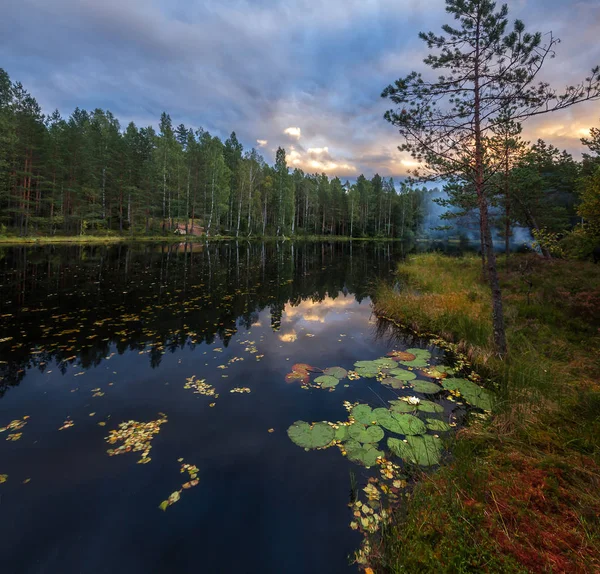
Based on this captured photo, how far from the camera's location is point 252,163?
59.9 metres

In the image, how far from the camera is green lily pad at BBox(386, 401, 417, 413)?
6027 millimetres

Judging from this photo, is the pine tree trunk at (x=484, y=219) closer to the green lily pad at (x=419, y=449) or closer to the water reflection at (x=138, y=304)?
the green lily pad at (x=419, y=449)

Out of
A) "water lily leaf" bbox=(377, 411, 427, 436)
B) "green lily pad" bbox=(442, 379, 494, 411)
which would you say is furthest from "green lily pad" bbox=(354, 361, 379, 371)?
"water lily leaf" bbox=(377, 411, 427, 436)

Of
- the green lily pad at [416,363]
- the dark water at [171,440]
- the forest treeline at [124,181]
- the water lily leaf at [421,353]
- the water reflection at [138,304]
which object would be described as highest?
the forest treeline at [124,181]

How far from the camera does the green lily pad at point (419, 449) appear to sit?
15.1ft

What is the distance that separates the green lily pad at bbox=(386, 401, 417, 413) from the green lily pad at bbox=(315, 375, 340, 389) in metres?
1.57

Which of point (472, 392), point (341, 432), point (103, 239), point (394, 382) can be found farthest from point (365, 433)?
point (103, 239)

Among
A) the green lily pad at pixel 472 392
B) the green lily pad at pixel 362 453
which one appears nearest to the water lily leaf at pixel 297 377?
the green lily pad at pixel 362 453

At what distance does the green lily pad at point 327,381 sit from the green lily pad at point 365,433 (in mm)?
1789

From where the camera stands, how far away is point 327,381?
24.7ft

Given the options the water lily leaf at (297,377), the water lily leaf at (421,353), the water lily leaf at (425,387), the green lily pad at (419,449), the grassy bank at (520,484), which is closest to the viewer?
the grassy bank at (520,484)

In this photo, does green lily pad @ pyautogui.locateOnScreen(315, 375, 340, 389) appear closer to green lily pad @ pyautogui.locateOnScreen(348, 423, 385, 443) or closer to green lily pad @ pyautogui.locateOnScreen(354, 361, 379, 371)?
green lily pad @ pyautogui.locateOnScreen(354, 361, 379, 371)

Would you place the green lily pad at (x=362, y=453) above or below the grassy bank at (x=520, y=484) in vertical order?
below

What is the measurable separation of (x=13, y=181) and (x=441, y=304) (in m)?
54.4
